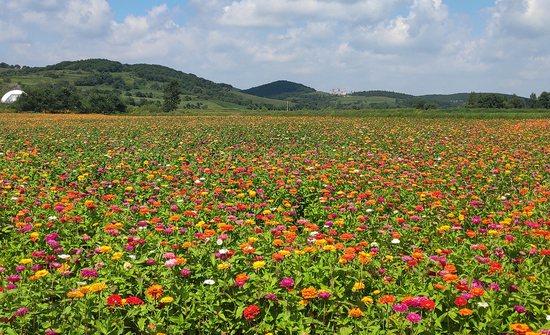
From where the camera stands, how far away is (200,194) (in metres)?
7.71


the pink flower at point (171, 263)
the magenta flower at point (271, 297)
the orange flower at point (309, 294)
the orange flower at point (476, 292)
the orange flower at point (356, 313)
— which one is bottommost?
the orange flower at point (356, 313)

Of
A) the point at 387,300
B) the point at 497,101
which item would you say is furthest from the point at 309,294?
the point at 497,101

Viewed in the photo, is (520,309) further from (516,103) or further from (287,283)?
(516,103)

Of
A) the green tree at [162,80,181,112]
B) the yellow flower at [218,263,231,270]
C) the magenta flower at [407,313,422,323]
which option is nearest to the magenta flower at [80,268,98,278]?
the yellow flower at [218,263,231,270]

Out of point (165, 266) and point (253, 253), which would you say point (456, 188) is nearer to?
point (253, 253)

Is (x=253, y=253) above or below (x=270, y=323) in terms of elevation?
above

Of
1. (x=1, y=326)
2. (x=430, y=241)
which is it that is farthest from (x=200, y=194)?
(x=1, y=326)

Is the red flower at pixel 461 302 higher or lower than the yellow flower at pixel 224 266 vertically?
lower

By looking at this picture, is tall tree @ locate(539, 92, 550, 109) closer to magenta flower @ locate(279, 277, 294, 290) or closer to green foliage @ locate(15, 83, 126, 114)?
green foliage @ locate(15, 83, 126, 114)

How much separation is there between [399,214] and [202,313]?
4.19 m

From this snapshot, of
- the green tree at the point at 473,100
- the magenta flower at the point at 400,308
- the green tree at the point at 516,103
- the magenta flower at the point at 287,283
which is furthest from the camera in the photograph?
the green tree at the point at 473,100

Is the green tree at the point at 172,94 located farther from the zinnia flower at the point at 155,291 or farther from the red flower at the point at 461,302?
the red flower at the point at 461,302

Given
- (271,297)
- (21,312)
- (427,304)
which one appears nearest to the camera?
(427,304)

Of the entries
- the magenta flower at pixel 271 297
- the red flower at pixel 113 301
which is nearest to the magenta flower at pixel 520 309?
the magenta flower at pixel 271 297
